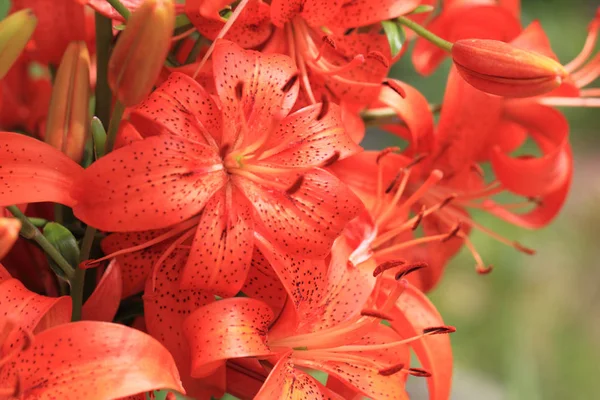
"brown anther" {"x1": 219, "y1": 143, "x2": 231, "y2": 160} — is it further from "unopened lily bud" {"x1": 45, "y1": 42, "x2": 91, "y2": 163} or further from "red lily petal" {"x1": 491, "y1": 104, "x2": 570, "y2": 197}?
"red lily petal" {"x1": 491, "y1": 104, "x2": 570, "y2": 197}

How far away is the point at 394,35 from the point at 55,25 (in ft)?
0.67

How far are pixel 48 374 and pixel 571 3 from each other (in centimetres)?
171

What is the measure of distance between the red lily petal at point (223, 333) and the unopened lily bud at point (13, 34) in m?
0.15

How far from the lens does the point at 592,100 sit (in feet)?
2.00

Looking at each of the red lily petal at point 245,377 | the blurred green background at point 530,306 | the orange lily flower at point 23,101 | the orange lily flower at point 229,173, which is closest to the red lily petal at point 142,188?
the orange lily flower at point 229,173

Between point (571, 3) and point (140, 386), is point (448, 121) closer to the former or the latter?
point (140, 386)

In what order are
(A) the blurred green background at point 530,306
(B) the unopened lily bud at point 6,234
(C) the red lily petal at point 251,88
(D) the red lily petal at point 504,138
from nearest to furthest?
1. (B) the unopened lily bud at point 6,234
2. (C) the red lily petal at point 251,88
3. (D) the red lily petal at point 504,138
4. (A) the blurred green background at point 530,306

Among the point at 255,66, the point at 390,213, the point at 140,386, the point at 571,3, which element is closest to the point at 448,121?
the point at 390,213

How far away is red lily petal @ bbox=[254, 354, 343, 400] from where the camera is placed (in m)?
0.39

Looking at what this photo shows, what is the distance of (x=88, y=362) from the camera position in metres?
0.36

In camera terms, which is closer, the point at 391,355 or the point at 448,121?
the point at 391,355

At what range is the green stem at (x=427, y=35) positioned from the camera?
46 cm

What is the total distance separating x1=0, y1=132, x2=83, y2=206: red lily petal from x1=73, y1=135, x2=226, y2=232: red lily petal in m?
0.01

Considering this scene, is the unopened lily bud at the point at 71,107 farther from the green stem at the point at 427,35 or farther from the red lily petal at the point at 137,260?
the green stem at the point at 427,35
